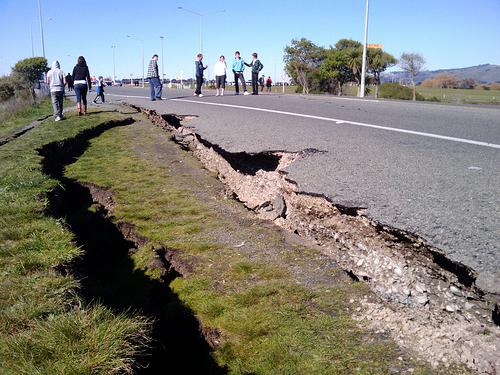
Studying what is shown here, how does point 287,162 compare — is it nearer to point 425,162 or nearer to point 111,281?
point 425,162

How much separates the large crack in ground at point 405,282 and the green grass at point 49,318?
1.39 metres

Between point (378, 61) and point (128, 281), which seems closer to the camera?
point (128, 281)

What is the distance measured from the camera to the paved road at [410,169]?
298cm

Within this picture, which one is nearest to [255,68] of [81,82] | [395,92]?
[81,82]

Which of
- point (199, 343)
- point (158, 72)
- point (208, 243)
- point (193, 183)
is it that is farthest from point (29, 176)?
point (158, 72)

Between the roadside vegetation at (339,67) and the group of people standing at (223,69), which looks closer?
Answer: the group of people standing at (223,69)

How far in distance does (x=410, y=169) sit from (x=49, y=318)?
3.65m

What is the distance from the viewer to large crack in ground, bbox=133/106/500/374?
2.20 meters

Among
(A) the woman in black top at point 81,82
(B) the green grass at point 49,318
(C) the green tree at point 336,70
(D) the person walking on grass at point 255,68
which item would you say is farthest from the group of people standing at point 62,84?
(C) the green tree at point 336,70

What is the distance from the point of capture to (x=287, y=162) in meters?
5.37

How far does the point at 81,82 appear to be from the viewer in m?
11.6

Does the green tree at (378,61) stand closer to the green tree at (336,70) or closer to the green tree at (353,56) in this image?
the green tree at (353,56)

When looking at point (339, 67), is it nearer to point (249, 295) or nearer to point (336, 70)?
point (336, 70)

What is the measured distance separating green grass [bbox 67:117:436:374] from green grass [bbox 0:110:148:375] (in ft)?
1.92
